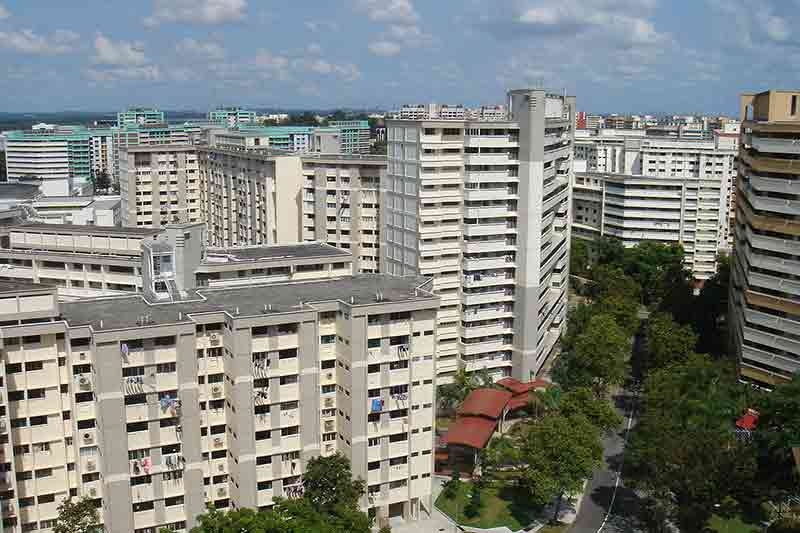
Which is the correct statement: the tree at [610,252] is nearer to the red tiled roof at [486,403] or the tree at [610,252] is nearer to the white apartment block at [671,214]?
the white apartment block at [671,214]

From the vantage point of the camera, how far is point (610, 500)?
150ft

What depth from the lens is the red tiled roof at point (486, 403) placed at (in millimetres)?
51281

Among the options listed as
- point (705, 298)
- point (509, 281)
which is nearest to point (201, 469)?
point (509, 281)

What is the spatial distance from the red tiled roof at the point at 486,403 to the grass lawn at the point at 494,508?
557cm

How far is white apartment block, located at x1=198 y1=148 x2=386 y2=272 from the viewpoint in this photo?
234 feet

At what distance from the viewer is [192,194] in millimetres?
99188

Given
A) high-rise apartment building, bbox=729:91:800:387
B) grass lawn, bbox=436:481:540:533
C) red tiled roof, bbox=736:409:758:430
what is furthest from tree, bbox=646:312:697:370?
grass lawn, bbox=436:481:540:533

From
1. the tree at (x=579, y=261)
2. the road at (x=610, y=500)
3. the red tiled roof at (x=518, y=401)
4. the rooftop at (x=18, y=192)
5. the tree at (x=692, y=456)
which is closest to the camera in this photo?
the tree at (x=692, y=456)

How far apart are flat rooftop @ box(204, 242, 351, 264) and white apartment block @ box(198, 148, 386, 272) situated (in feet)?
34.9

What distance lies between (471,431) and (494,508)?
583 cm

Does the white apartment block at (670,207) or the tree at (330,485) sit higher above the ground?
the white apartment block at (670,207)

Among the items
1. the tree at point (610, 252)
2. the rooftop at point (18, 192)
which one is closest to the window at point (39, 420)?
the rooftop at point (18, 192)

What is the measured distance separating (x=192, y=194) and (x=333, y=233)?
33.4 m

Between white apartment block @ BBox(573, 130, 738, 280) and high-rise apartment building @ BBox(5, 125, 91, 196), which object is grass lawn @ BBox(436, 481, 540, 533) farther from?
high-rise apartment building @ BBox(5, 125, 91, 196)
